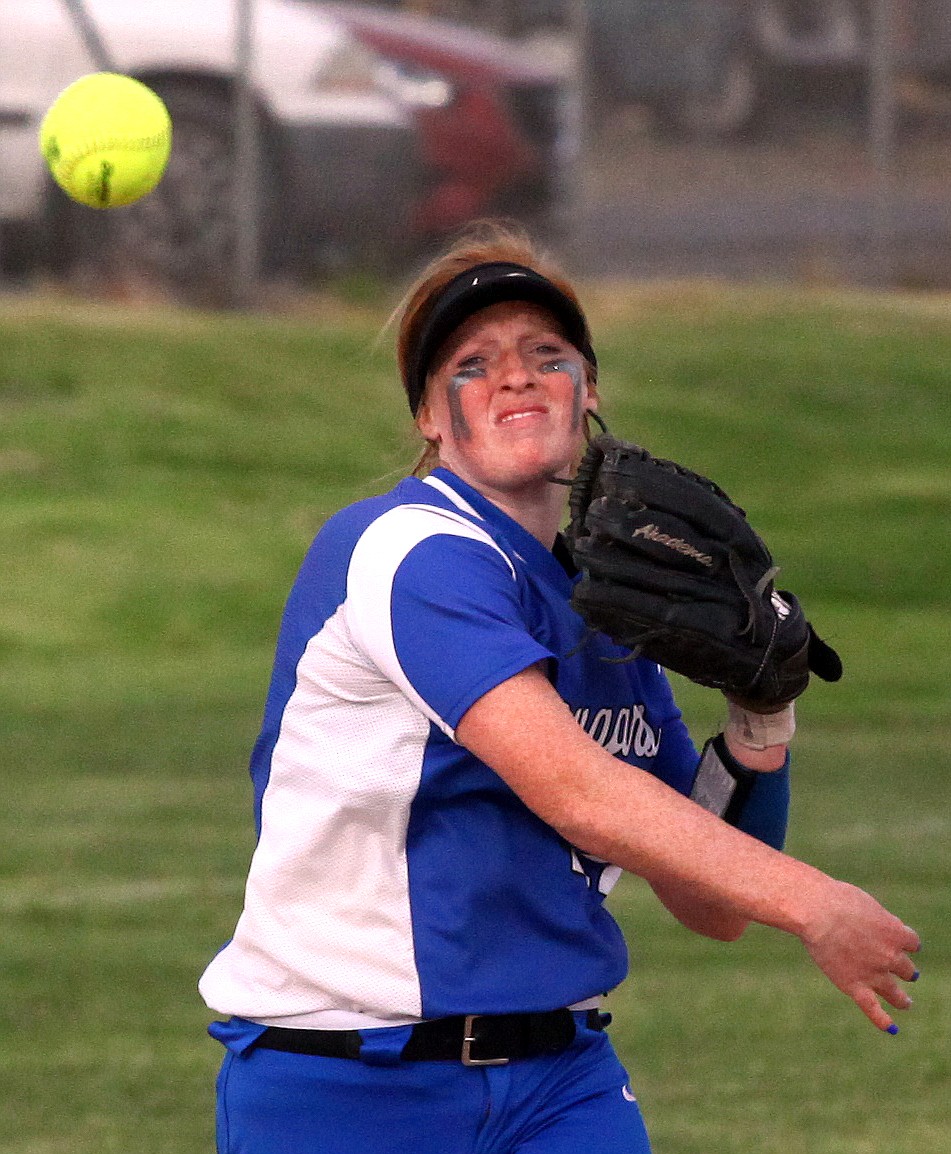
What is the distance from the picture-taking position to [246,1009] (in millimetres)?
3260

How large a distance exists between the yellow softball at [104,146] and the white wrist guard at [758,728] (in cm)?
186

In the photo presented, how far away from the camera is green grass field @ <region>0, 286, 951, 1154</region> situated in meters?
6.20

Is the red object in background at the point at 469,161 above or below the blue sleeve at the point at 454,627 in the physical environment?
below

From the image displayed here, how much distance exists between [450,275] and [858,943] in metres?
1.14

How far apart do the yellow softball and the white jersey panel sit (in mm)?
1786

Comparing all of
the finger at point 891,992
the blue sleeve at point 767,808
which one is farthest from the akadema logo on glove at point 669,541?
the finger at point 891,992

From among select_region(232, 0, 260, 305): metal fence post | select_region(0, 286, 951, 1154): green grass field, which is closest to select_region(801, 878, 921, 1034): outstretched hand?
select_region(0, 286, 951, 1154): green grass field

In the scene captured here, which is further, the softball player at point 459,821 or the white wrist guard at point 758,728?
the white wrist guard at point 758,728

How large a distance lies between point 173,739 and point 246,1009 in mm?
7321

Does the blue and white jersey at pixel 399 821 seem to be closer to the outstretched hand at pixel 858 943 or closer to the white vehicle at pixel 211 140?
the outstretched hand at pixel 858 943

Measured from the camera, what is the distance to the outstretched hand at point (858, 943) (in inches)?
113

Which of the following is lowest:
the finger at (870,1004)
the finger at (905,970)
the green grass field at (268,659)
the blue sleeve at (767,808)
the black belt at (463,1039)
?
the green grass field at (268,659)

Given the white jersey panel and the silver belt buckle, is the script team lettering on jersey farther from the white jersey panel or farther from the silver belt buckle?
the silver belt buckle

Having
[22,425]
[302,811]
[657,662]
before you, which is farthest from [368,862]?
[22,425]
